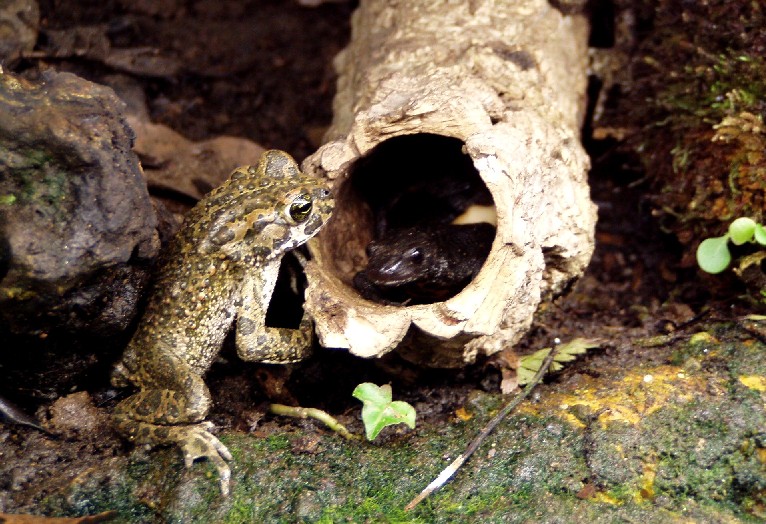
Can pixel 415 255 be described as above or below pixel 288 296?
above

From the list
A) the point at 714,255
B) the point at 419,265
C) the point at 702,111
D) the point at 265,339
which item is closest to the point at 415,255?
the point at 419,265

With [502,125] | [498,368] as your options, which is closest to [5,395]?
[498,368]

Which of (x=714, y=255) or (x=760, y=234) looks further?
(x=714, y=255)

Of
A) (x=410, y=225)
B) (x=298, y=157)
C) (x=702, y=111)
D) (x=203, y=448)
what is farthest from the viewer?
(x=298, y=157)

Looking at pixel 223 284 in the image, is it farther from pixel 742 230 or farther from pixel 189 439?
pixel 742 230

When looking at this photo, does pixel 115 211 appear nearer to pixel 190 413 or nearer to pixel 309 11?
pixel 190 413

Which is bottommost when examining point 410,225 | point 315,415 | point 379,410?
point 315,415

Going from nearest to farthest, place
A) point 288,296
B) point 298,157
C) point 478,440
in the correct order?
point 478,440
point 288,296
point 298,157
